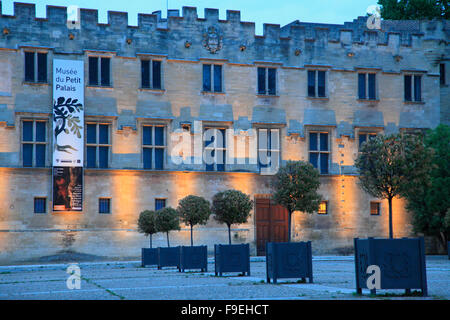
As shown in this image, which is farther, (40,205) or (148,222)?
(40,205)

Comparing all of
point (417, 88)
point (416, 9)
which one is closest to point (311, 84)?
point (417, 88)

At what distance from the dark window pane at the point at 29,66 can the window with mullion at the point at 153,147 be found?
6.02 m

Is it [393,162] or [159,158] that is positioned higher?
[159,158]

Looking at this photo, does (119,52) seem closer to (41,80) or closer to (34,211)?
(41,80)

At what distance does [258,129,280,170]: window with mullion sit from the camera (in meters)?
38.3

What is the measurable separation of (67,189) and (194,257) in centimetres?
A: 1241

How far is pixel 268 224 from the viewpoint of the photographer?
38.5 meters

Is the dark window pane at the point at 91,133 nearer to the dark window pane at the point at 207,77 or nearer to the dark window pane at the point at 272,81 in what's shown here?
the dark window pane at the point at 207,77

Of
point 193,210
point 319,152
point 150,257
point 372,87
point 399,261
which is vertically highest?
point 372,87

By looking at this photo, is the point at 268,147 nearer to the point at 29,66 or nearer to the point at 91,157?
the point at 91,157

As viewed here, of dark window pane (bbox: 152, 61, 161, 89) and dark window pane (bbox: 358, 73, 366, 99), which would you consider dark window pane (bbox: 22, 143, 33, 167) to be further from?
dark window pane (bbox: 358, 73, 366, 99)

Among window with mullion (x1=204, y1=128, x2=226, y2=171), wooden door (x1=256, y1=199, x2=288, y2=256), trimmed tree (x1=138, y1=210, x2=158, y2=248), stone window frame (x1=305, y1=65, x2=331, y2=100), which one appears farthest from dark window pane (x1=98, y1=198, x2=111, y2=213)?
stone window frame (x1=305, y1=65, x2=331, y2=100)

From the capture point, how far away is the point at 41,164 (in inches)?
1373

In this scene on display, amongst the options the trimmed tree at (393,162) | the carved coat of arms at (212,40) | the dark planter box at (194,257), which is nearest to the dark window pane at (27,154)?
the carved coat of arms at (212,40)
